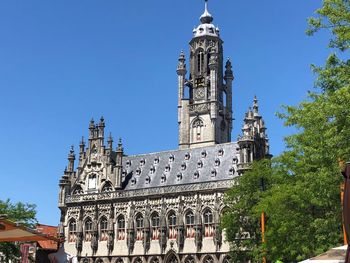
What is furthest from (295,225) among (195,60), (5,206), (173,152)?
(195,60)

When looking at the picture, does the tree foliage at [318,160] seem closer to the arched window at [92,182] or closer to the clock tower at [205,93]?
the arched window at [92,182]

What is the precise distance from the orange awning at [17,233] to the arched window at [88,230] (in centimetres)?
5599

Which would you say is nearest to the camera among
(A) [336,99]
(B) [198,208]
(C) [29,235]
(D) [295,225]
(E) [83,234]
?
(C) [29,235]

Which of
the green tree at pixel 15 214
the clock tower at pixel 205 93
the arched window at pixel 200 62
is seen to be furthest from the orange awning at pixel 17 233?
the arched window at pixel 200 62

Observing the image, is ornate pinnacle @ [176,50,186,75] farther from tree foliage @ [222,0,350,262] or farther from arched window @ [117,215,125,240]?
tree foliage @ [222,0,350,262]

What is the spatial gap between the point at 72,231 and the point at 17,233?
5896 centimetres

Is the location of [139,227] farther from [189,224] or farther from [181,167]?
[181,167]

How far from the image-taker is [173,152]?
2822 inches

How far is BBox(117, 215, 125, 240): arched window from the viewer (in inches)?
2667

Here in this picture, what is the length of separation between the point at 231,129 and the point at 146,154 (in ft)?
67.9

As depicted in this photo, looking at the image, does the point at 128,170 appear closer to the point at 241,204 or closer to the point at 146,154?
the point at 146,154

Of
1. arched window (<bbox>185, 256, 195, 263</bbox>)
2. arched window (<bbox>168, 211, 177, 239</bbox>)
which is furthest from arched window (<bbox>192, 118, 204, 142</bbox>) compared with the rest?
arched window (<bbox>185, 256, 195, 263</bbox>)

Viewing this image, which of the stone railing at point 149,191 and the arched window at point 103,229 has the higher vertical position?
the stone railing at point 149,191

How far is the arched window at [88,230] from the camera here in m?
70.2
